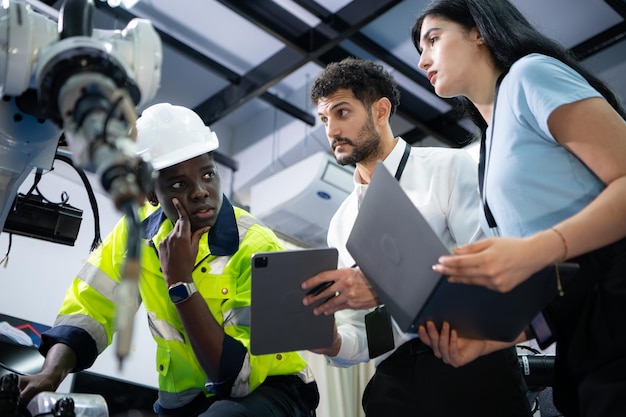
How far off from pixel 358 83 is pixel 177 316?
39.6 inches

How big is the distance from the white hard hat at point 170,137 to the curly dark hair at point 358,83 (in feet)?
1.55

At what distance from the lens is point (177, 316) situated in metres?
1.89

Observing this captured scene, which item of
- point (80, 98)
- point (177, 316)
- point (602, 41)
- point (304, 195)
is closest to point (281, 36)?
point (304, 195)

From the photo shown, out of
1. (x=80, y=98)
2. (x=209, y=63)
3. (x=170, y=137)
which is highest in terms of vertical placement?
(x=209, y=63)

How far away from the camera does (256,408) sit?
5.51 feet

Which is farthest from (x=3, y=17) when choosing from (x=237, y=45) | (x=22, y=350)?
(x=237, y=45)

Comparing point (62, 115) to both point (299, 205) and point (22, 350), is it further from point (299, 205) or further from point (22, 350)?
point (299, 205)

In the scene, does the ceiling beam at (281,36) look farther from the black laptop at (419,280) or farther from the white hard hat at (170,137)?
the black laptop at (419,280)

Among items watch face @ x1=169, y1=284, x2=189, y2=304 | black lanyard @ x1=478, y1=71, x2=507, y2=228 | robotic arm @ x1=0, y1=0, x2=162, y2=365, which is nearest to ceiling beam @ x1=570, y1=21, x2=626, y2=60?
black lanyard @ x1=478, y1=71, x2=507, y2=228

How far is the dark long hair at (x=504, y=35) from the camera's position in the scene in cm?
145

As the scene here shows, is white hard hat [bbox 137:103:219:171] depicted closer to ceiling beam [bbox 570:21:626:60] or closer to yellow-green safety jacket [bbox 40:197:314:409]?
yellow-green safety jacket [bbox 40:197:314:409]

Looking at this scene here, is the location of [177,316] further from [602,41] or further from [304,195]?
[602,41]

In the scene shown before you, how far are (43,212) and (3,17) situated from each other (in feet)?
1.92

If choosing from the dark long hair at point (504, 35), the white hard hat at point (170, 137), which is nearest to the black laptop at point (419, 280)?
the dark long hair at point (504, 35)
